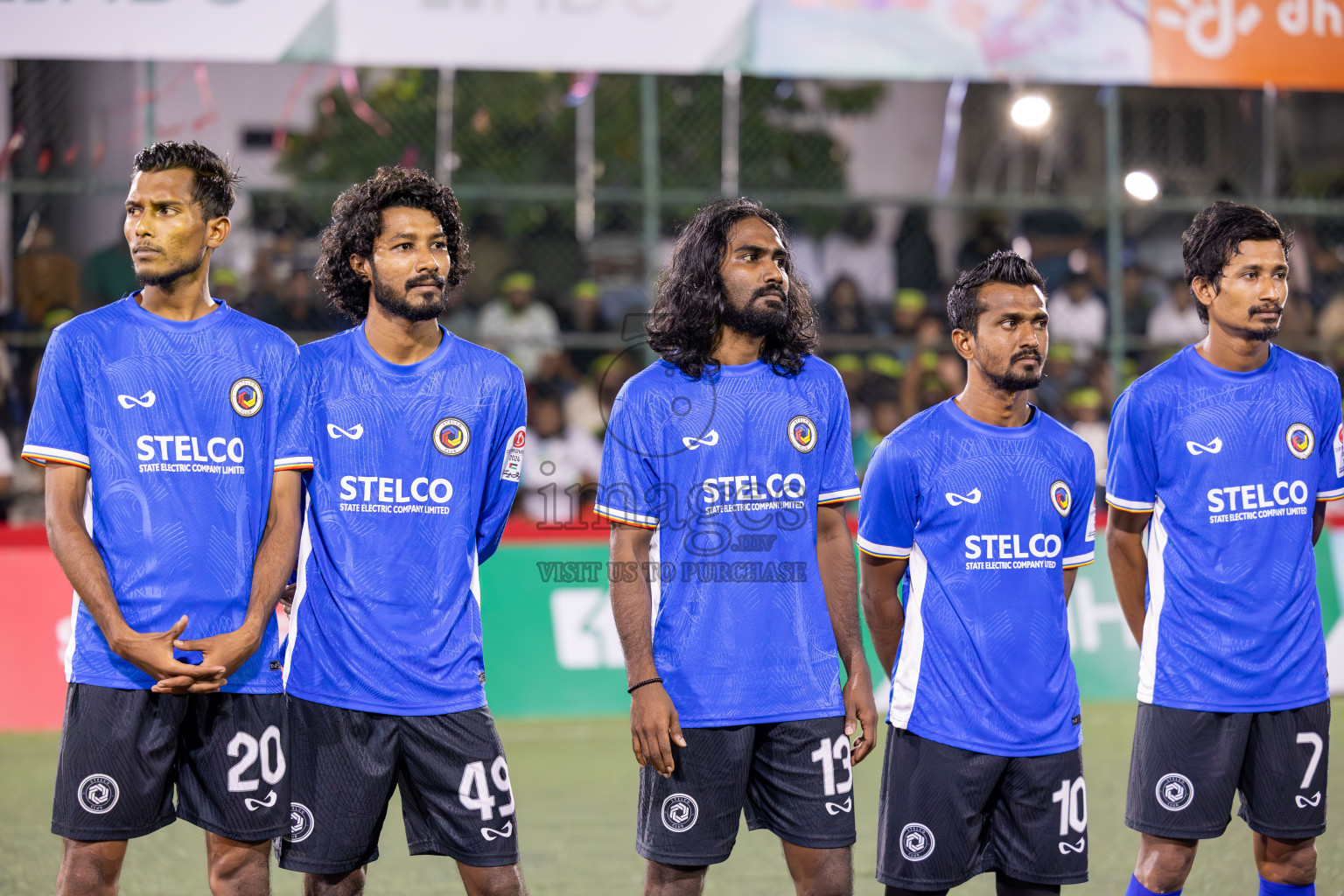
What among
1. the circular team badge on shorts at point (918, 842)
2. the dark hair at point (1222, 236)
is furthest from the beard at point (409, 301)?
the dark hair at point (1222, 236)

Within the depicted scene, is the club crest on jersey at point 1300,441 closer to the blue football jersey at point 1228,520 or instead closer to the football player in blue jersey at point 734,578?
the blue football jersey at point 1228,520

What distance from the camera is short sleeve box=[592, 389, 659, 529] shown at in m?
3.94

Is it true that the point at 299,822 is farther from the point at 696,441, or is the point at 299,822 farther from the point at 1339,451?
the point at 1339,451

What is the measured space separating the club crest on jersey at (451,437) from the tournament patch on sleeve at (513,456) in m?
0.15

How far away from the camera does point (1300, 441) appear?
15.0 feet

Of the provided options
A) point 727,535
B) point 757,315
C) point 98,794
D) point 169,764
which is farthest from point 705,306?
point 98,794

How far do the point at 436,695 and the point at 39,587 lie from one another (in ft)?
17.7

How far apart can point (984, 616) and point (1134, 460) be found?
900 mm

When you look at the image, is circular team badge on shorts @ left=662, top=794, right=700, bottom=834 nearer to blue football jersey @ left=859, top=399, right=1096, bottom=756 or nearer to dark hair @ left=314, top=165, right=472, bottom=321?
blue football jersey @ left=859, top=399, right=1096, bottom=756

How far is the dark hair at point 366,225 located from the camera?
415 cm

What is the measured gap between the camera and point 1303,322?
1245 cm

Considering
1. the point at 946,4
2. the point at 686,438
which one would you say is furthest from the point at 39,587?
the point at 946,4

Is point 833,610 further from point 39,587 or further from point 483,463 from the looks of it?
point 39,587

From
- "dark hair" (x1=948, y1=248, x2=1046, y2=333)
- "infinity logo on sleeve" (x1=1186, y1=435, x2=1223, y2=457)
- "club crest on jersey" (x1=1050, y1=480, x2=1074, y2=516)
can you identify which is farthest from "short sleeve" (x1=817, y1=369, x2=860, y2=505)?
"infinity logo on sleeve" (x1=1186, y1=435, x2=1223, y2=457)
